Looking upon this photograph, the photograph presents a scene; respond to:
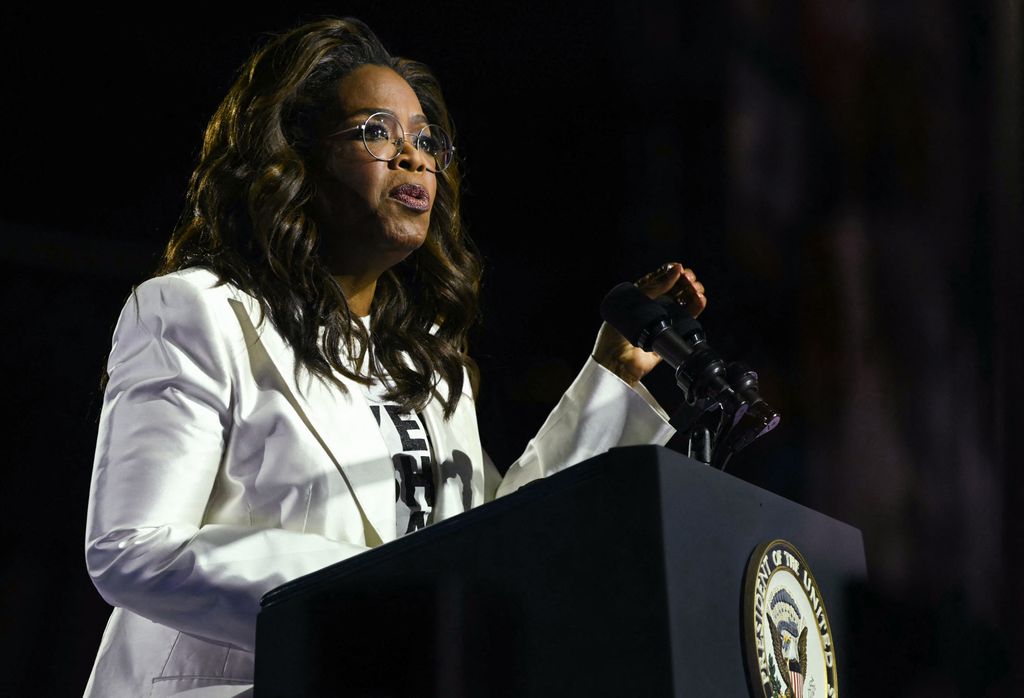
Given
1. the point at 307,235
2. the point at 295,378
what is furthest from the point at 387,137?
the point at 295,378

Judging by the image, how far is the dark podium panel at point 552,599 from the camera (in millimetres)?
829

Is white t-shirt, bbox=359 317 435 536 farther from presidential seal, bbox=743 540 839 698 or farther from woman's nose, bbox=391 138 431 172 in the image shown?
presidential seal, bbox=743 540 839 698

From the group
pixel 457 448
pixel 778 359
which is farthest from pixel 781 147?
pixel 457 448

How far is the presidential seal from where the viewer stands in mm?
911

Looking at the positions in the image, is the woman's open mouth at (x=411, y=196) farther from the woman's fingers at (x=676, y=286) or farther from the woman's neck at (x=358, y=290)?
the woman's fingers at (x=676, y=286)

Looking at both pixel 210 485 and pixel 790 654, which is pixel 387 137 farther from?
pixel 790 654

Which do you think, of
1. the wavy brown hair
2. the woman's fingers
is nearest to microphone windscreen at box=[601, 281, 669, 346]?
the woman's fingers

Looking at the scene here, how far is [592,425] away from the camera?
5.71 ft

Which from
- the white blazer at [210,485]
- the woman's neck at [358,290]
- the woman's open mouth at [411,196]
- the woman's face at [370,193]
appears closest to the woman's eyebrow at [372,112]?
the woman's face at [370,193]

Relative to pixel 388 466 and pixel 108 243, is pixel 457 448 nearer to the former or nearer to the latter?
pixel 388 466

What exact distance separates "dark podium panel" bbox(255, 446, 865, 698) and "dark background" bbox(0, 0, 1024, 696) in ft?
1.00

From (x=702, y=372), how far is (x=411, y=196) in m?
0.63

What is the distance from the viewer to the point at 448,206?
2.07 metres

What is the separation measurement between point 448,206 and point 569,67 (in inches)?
38.5
